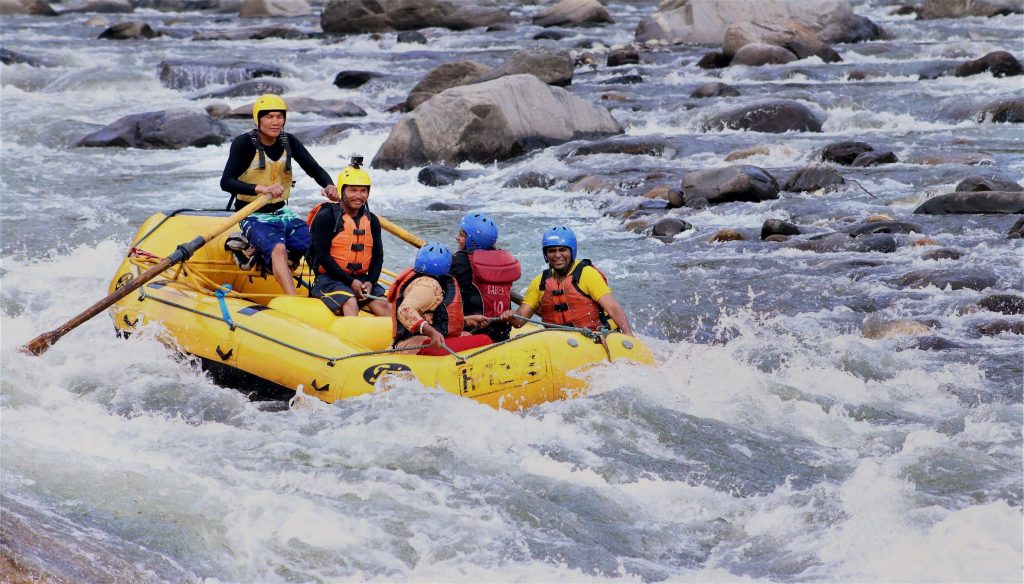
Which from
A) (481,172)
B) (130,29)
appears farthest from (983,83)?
(130,29)

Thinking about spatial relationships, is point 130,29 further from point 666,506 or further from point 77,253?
point 666,506

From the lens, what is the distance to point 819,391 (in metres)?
7.54

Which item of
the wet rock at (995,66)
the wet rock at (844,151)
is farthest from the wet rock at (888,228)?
the wet rock at (995,66)

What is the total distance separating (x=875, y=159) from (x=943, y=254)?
13.2 ft

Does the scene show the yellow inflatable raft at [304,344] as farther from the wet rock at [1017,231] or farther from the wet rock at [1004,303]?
the wet rock at [1017,231]

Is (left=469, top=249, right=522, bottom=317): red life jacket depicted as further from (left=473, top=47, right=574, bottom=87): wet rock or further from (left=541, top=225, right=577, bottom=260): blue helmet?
(left=473, top=47, right=574, bottom=87): wet rock

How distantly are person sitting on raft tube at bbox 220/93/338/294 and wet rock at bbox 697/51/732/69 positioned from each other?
47.3 ft

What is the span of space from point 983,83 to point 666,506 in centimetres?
1451

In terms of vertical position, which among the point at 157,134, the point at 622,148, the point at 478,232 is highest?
the point at 478,232

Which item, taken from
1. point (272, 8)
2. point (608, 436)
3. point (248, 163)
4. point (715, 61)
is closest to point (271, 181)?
point (248, 163)

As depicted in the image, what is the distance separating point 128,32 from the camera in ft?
90.2

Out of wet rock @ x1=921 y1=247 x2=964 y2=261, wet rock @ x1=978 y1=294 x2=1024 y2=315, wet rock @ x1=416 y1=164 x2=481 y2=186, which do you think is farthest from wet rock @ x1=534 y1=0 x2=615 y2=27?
wet rock @ x1=978 y1=294 x2=1024 y2=315

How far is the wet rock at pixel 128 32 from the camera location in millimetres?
27328

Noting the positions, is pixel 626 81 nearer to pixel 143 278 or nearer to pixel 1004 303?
pixel 1004 303
